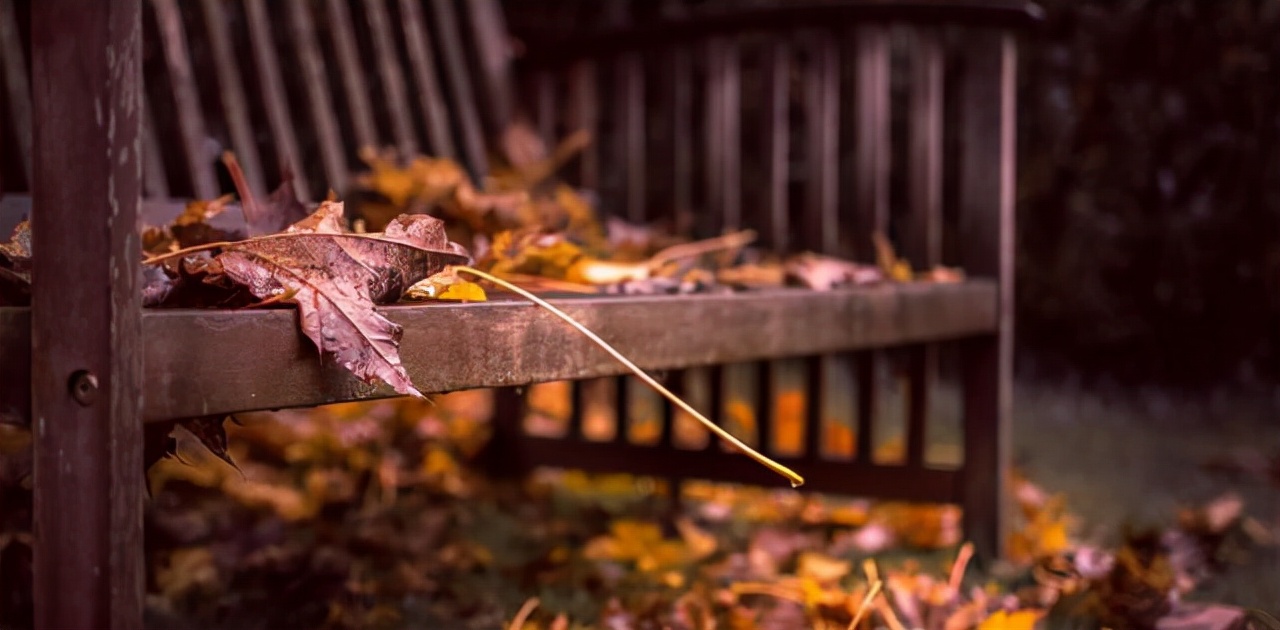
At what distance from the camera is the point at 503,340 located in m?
0.95

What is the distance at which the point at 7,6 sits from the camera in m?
1.33

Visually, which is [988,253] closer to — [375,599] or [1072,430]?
[375,599]

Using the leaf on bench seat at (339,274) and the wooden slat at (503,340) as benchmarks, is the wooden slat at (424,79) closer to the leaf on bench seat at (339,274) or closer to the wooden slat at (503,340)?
the wooden slat at (503,340)

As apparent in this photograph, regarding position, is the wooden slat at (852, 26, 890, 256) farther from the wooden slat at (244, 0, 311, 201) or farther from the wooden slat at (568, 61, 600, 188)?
the wooden slat at (244, 0, 311, 201)

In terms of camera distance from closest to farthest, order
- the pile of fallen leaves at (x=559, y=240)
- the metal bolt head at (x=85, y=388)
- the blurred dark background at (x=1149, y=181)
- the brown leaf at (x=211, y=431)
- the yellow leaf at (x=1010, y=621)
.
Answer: the metal bolt head at (x=85, y=388)
the brown leaf at (x=211, y=431)
the yellow leaf at (x=1010, y=621)
the pile of fallen leaves at (x=559, y=240)
the blurred dark background at (x=1149, y=181)

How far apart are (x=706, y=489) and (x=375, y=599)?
976 millimetres

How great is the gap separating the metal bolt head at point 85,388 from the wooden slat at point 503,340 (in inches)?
1.3

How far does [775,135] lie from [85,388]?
4.21 feet

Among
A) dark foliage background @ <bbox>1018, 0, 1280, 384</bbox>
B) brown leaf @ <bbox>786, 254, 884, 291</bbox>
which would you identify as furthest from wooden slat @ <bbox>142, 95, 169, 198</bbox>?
dark foliage background @ <bbox>1018, 0, 1280, 384</bbox>

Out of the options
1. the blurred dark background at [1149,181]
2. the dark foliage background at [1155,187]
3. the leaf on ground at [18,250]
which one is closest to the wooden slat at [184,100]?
the leaf on ground at [18,250]

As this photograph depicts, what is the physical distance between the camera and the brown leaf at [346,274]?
781 mm

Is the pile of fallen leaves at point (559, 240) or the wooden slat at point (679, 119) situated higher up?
the wooden slat at point (679, 119)

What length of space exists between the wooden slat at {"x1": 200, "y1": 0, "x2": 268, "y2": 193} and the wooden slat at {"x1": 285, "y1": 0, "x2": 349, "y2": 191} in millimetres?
143

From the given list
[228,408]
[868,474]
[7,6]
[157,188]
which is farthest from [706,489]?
[228,408]
